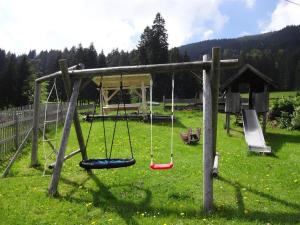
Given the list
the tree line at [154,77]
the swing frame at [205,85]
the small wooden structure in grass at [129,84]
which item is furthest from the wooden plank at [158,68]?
the tree line at [154,77]

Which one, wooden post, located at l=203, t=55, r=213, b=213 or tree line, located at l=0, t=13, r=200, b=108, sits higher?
tree line, located at l=0, t=13, r=200, b=108

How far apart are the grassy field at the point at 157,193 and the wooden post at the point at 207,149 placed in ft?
0.87

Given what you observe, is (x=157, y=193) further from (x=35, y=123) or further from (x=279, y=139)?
(x=279, y=139)

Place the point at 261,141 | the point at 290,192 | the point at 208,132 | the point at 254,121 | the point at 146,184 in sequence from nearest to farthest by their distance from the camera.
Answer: the point at 208,132 → the point at 290,192 → the point at 146,184 → the point at 261,141 → the point at 254,121

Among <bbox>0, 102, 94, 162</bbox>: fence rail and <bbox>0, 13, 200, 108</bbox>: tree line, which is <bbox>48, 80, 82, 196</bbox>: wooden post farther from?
<bbox>0, 13, 200, 108</bbox>: tree line

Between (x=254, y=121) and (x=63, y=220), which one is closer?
(x=63, y=220)

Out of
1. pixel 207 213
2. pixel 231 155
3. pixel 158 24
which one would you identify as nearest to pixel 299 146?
pixel 231 155

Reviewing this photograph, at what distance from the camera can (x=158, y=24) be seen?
187 ft

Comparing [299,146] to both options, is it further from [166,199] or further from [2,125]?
[2,125]

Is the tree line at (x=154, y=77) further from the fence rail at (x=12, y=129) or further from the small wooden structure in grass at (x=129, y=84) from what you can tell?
the fence rail at (x=12, y=129)

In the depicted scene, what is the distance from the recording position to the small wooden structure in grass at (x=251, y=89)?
2170 centimetres

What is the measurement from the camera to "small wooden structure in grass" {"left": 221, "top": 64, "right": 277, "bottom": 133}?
2170 cm

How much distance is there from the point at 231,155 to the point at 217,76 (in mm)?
6481

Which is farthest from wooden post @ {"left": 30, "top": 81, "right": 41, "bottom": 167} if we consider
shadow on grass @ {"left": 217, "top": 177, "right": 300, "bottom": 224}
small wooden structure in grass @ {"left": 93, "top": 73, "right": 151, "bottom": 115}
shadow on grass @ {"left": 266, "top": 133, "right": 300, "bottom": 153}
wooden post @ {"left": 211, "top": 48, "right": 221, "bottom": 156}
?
shadow on grass @ {"left": 266, "top": 133, "right": 300, "bottom": 153}
